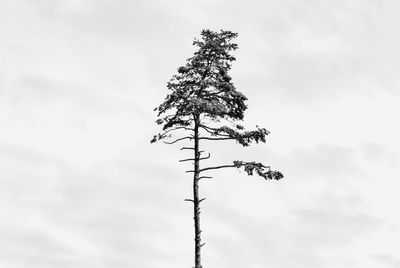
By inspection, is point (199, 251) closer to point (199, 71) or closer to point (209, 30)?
point (199, 71)

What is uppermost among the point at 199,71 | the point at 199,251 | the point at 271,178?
the point at 199,71

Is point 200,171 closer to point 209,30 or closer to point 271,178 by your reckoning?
point 271,178

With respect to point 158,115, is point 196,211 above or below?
below

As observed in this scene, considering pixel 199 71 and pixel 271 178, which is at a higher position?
pixel 199 71

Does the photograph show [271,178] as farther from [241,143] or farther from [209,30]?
[209,30]

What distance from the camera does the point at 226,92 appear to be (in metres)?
30.8

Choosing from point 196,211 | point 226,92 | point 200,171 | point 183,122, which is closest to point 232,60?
point 226,92

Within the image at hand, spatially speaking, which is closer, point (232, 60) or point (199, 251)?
point (199, 251)

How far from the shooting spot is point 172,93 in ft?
99.0

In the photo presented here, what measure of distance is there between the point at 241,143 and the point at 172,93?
418 cm

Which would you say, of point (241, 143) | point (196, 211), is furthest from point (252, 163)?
point (196, 211)

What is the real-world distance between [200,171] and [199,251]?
12.4ft

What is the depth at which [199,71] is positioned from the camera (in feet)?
101

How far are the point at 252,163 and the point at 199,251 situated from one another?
4.96m
